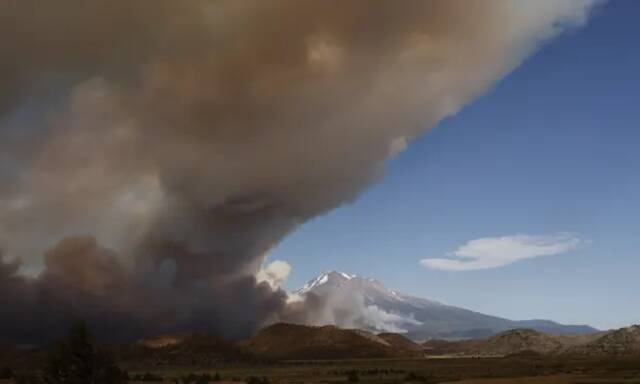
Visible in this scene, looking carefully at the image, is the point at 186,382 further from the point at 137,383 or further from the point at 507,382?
the point at 507,382

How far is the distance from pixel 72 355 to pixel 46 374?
2.31 metres

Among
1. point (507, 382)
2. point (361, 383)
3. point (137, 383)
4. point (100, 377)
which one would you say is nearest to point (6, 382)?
point (137, 383)

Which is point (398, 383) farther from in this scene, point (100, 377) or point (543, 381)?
point (100, 377)

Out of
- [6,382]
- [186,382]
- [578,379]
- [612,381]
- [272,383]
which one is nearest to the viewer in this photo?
[6,382]

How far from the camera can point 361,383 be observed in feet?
469

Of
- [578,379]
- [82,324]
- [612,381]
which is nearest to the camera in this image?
[82,324]

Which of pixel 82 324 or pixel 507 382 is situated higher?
pixel 82 324

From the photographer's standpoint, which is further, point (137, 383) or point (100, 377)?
point (137, 383)

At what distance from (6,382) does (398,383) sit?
75146mm

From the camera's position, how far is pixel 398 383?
13638 cm

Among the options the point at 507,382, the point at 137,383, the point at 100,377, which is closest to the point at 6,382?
the point at 137,383

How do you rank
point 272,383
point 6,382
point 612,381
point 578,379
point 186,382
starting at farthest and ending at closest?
point 272,383, point 186,382, point 578,379, point 612,381, point 6,382

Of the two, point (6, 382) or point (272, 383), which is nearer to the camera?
point (6, 382)

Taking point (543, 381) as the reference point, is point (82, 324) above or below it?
above
